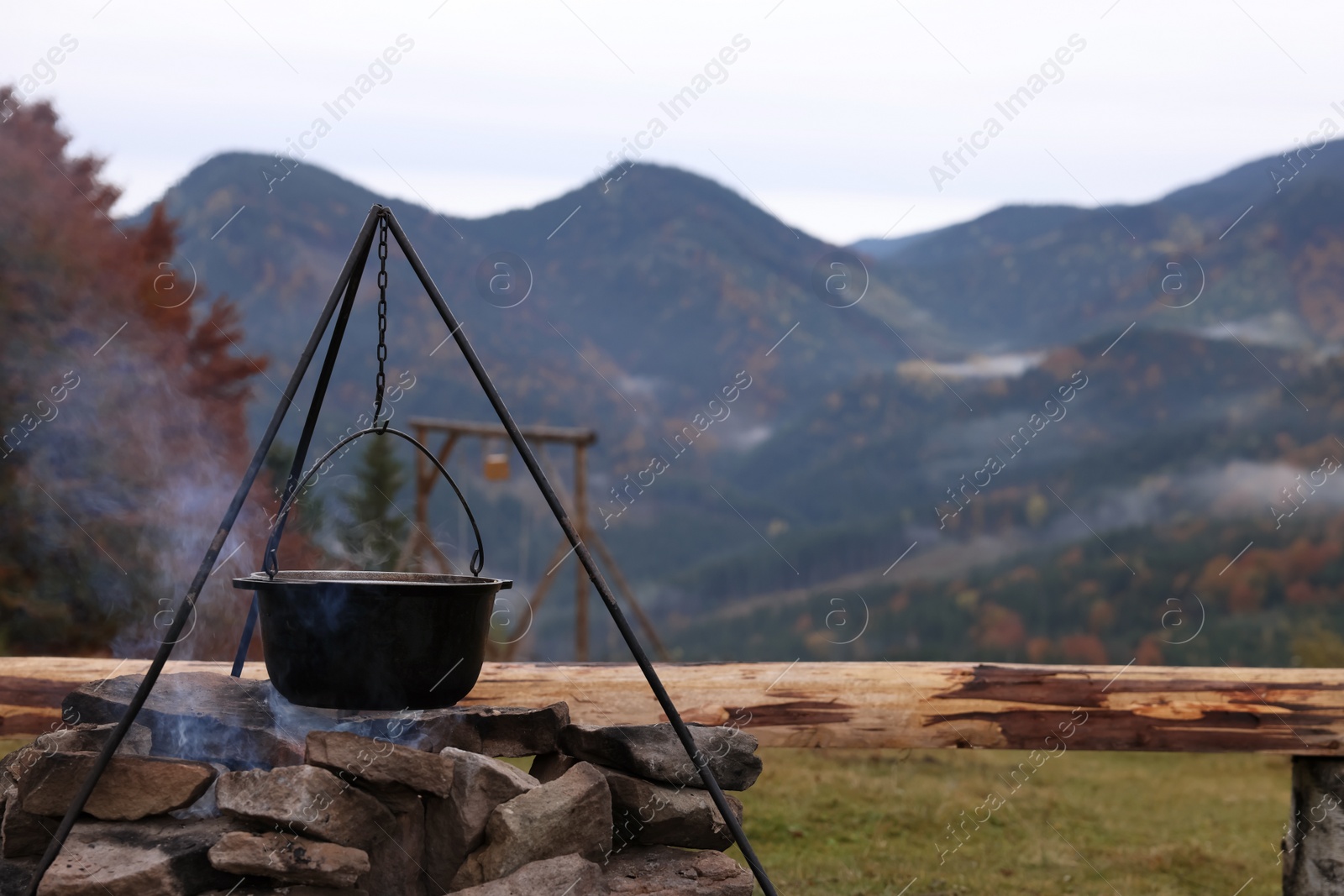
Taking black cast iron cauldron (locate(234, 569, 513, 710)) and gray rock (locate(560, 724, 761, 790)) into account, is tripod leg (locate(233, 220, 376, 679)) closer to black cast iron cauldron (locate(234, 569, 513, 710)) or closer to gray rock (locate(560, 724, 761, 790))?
black cast iron cauldron (locate(234, 569, 513, 710))

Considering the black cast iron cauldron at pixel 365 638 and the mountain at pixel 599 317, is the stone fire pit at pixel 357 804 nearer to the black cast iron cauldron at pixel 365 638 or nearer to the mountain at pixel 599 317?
the black cast iron cauldron at pixel 365 638

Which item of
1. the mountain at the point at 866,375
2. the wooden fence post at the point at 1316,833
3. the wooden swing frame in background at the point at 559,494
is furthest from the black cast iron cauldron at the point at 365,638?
the mountain at the point at 866,375

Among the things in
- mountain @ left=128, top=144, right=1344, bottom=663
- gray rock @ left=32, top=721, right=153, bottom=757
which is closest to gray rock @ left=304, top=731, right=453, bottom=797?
gray rock @ left=32, top=721, right=153, bottom=757

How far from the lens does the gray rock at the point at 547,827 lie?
9.18ft

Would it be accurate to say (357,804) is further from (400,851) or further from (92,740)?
(92,740)

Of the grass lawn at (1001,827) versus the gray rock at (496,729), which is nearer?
the gray rock at (496,729)

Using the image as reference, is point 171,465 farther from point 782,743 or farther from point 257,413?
point 257,413

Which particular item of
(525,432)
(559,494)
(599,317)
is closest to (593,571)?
(559,494)

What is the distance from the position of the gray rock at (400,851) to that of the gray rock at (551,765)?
412mm

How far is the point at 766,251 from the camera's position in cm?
6153

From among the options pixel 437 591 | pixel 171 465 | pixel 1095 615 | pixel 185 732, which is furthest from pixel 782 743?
pixel 1095 615

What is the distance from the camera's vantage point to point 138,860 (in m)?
2.71

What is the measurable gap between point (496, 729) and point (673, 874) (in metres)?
0.66

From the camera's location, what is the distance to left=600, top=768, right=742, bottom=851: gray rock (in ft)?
10.1
